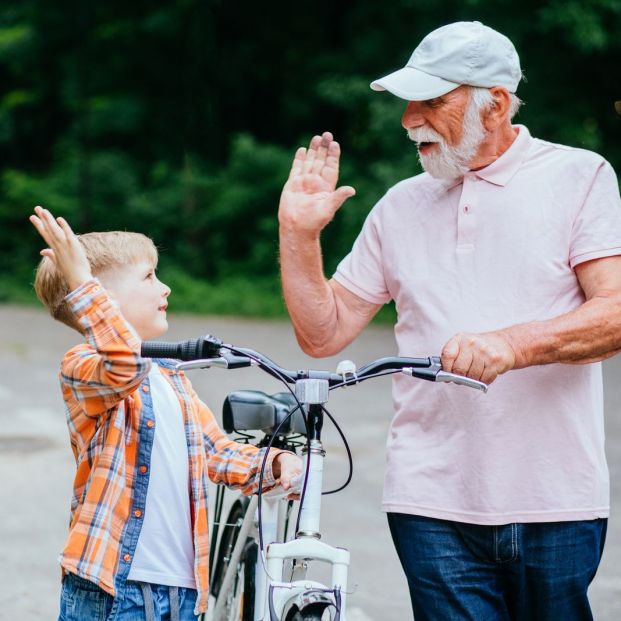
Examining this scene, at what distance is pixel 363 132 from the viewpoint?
67.7ft

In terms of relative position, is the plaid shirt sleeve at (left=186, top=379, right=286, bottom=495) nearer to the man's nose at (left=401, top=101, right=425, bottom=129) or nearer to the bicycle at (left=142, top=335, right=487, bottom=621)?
the bicycle at (left=142, top=335, right=487, bottom=621)

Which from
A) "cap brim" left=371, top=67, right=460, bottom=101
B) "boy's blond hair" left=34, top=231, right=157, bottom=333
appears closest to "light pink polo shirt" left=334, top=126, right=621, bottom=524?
"cap brim" left=371, top=67, right=460, bottom=101

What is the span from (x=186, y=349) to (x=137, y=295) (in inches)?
17.8

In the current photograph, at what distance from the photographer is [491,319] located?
2.86 meters

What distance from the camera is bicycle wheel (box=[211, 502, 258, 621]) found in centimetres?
362

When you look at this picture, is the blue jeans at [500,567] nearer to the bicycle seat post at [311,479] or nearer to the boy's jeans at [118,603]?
the bicycle seat post at [311,479]

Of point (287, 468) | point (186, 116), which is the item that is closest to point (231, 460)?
point (287, 468)

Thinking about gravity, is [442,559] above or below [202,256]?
below

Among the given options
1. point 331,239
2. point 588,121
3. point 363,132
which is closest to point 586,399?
point 588,121

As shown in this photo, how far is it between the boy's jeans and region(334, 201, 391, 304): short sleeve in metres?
0.96

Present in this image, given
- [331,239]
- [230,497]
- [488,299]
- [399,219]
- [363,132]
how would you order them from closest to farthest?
[488,299]
[399,219]
[230,497]
[331,239]
[363,132]

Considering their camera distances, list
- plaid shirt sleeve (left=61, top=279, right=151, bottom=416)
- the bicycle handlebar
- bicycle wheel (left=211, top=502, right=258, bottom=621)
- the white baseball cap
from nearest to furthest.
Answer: the bicycle handlebar
plaid shirt sleeve (left=61, top=279, right=151, bottom=416)
the white baseball cap
bicycle wheel (left=211, top=502, right=258, bottom=621)

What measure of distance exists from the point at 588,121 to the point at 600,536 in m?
15.0

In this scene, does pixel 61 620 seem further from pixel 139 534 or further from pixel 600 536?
pixel 600 536
